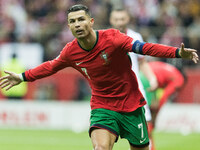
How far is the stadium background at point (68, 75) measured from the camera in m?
15.6

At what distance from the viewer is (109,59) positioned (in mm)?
6629

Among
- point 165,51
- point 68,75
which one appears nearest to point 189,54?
point 165,51

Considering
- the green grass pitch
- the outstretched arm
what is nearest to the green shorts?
the outstretched arm

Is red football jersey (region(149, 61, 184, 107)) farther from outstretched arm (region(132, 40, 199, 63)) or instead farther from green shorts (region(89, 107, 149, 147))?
outstretched arm (region(132, 40, 199, 63))

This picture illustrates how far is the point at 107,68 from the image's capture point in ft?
21.9

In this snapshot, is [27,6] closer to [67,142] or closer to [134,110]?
[67,142]

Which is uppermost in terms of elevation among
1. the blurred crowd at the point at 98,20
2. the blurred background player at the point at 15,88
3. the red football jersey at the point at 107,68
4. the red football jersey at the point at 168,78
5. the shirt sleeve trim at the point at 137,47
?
the shirt sleeve trim at the point at 137,47

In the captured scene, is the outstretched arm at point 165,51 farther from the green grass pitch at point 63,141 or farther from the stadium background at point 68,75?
the stadium background at point 68,75

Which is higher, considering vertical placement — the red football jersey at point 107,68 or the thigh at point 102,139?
the red football jersey at point 107,68

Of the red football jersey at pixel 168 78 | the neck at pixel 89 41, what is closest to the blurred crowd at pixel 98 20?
the red football jersey at pixel 168 78

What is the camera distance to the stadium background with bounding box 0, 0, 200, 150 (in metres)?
15.6

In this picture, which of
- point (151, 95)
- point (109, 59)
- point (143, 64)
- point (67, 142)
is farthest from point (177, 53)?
point (67, 142)

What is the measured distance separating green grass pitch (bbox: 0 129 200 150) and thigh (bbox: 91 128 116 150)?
5.13 meters

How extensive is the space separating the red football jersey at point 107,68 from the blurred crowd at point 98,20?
30.1 ft
